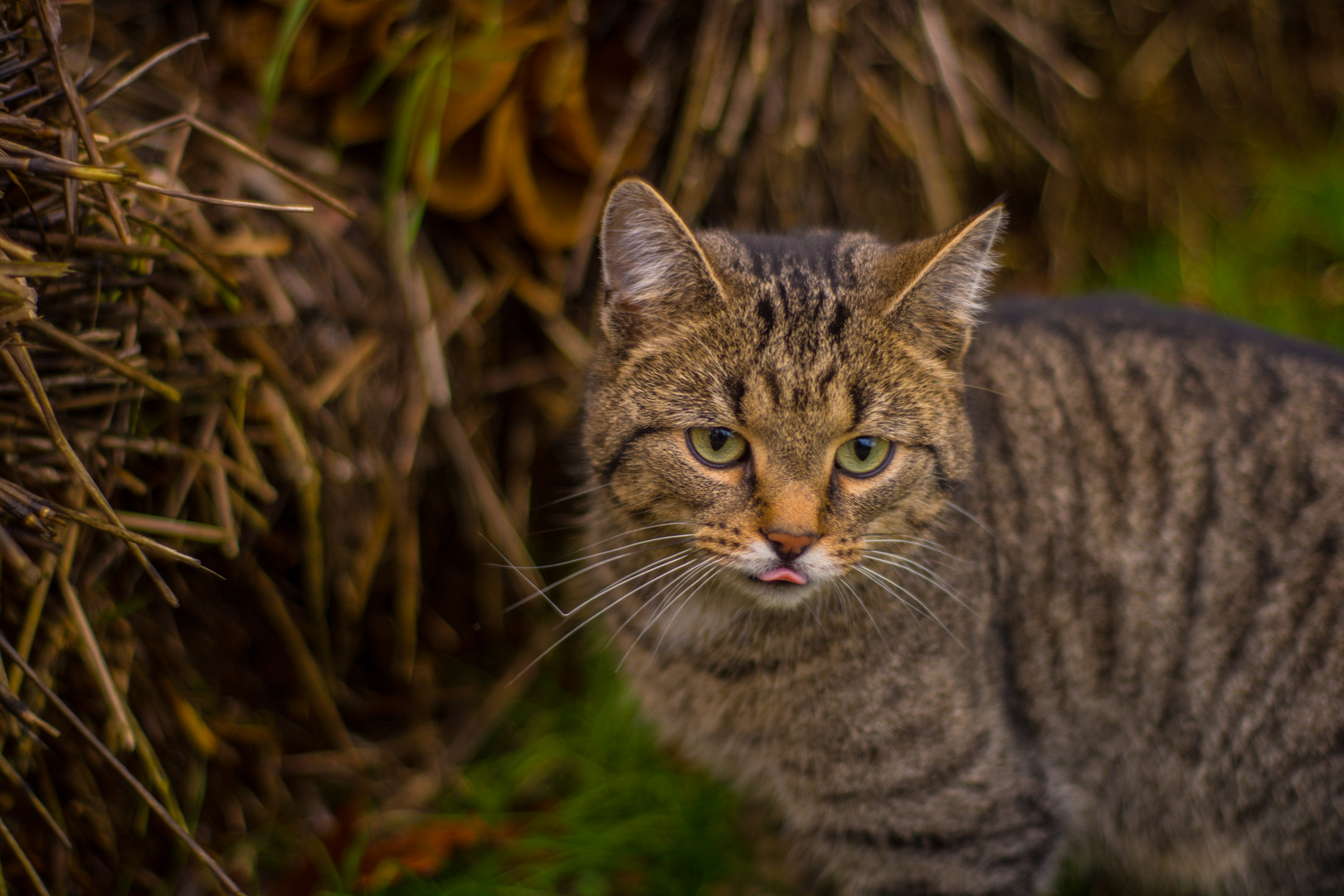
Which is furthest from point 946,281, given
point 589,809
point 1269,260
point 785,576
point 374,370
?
point 1269,260

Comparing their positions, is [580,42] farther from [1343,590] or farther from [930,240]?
[1343,590]

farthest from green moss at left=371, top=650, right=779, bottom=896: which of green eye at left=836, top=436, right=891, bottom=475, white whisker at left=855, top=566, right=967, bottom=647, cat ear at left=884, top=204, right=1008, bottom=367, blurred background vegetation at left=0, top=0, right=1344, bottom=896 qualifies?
cat ear at left=884, top=204, right=1008, bottom=367

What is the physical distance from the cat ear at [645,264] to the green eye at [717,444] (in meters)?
0.26

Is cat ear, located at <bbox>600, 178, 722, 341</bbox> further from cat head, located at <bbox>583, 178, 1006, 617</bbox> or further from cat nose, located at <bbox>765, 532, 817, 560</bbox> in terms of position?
cat nose, located at <bbox>765, 532, 817, 560</bbox>

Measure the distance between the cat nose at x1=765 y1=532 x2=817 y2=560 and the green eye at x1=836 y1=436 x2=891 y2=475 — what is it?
7.7 inches

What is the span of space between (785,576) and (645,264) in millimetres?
671

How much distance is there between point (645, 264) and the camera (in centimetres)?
185

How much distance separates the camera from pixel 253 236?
2.27 metres

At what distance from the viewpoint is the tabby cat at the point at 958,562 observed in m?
1.79

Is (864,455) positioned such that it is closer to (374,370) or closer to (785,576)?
(785,576)

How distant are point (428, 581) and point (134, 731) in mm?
940

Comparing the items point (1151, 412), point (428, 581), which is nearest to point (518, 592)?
point (428, 581)

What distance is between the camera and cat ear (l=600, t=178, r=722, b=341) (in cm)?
177

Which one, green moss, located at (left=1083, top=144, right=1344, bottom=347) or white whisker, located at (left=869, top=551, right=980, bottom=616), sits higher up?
green moss, located at (left=1083, top=144, right=1344, bottom=347)
